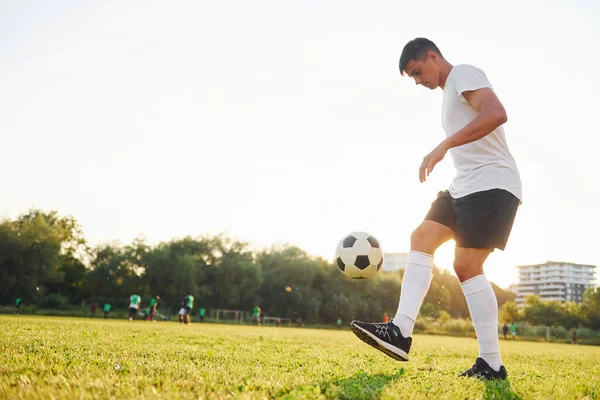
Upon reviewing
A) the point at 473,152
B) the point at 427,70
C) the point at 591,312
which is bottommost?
the point at 591,312

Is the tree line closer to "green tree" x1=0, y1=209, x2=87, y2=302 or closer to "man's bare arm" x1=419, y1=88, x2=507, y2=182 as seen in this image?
"green tree" x1=0, y1=209, x2=87, y2=302

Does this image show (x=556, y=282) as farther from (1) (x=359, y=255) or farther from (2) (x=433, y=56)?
(2) (x=433, y=56)

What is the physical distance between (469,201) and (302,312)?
187 ft

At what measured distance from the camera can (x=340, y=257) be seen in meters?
5.64

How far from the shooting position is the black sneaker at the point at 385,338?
3443 mm

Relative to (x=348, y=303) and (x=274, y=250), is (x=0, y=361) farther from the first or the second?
(x=274, y=250)

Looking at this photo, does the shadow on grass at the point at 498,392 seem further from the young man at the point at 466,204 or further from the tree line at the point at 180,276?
the tree line at the point at 180,276

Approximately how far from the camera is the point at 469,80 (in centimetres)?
359

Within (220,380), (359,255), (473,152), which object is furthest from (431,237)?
(220,380)

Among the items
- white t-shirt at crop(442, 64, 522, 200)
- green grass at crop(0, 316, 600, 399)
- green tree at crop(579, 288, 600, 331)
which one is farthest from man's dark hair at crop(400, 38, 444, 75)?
green tree at crop(579, 288, 600, 331)

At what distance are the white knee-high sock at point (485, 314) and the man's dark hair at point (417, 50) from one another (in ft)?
6.19

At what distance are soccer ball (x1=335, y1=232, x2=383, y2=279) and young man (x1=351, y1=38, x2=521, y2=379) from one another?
5.62 ft

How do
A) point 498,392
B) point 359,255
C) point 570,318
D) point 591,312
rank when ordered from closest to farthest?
point 498,392 < point 359,255 < point 570,318 < point 591,312

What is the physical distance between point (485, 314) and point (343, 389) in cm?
163
